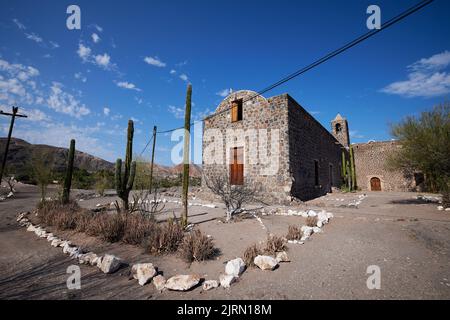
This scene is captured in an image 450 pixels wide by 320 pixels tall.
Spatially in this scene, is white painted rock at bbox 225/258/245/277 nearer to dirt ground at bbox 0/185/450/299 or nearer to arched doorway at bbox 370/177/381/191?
dirt ground at bbox 0/185/450/299

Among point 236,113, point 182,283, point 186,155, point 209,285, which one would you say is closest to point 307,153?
point 236,113

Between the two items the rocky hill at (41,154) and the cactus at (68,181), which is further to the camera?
the rocky hill at (41,154)

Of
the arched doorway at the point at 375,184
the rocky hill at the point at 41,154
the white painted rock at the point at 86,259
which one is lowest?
the white painted rock at the point at 86,259

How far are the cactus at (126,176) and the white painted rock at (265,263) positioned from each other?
5.75 m

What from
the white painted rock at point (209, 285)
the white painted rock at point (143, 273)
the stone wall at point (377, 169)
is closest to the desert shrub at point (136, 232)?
the white painted rock at point (143, 273)

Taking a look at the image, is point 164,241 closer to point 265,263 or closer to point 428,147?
point 265,263

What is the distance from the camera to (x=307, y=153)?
1315 cm

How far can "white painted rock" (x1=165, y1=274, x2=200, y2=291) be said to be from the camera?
3.13 m

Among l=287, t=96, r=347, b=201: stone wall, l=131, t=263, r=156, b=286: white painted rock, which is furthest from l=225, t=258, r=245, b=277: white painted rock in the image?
l=287, t=96, r=347, b=201: stone wall

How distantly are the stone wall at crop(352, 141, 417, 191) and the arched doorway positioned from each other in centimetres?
28

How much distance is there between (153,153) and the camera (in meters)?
18.5

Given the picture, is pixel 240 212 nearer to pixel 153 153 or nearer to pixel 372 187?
pixel 153 153

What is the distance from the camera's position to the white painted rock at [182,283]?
3.13 m

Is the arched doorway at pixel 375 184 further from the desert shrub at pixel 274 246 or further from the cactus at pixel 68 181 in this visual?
the cactus at pixel 68 181
